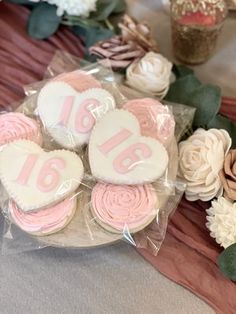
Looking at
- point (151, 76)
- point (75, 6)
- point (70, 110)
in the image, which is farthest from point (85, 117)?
point (75, 6)

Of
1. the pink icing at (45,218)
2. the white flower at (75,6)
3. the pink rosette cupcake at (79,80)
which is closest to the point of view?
the pink icing at (45,218)

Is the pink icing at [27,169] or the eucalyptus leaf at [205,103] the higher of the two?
the pink icing at [27,169]

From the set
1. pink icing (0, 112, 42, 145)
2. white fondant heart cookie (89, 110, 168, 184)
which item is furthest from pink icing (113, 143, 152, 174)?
pink icing (0, 112, 42, 145)

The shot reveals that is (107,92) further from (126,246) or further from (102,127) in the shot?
(126,246)

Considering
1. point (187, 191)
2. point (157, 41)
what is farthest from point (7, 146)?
point (157, 41)

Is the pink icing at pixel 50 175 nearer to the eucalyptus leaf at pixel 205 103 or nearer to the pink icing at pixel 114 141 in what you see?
the pink icing at pixel 114 141

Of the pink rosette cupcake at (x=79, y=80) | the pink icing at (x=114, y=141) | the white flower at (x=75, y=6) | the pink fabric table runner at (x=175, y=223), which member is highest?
the white flower at (x=75, y=6)

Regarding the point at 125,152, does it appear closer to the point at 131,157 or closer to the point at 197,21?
the point at 131,157

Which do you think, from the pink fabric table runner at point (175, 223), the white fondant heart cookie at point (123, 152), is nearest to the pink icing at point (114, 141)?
the white fondant heart cookie at point (123, 152)
